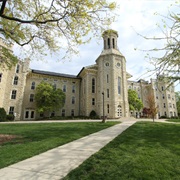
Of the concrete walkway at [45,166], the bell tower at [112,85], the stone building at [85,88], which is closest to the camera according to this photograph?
the concrete walkway at [45,166]

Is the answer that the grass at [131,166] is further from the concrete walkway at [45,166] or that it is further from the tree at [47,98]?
the tree at [47,98]

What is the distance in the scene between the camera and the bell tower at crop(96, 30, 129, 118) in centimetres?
2786

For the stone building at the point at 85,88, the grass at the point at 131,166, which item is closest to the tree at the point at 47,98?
the stone building at the point at 85,88

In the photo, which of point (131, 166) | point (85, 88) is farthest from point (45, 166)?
point (85, 88)

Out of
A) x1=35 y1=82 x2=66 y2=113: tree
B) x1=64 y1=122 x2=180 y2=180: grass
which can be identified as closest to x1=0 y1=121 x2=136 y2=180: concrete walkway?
x1=64 y1=122 x2=180 y2=180: grass

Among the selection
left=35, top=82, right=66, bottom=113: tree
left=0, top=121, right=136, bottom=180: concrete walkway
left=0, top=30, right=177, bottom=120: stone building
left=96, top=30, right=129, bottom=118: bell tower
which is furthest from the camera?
left=96, top=30, right=129, bottom=118: bell tower

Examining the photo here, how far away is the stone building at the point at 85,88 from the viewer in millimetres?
26688

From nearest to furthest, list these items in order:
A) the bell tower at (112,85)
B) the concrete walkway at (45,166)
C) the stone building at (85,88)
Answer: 1. the concrete walkway at (45,166)
2. the stone building at (85,88)
3. the bell tower at (112,85)

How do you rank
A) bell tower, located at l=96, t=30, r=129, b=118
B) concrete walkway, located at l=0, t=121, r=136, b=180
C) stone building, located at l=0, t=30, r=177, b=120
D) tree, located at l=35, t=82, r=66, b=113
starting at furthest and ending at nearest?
1. bell tower, located at l=96, t=30, r=129, b=118
2. tree, located at l=35, t=82, r=66, b=113
3. stone building, located at l=0, t=30, r=177, b=120
4. concrete walkway, located at l=0, t=121, r=136, b=180

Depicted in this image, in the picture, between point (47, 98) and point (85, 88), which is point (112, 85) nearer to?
point (85, 88)

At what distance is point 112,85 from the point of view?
28.9m

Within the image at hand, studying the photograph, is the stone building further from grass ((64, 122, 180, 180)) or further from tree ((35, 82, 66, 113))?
grass ((64, 122, 180, 180))

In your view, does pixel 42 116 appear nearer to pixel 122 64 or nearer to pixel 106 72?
pixel 106 72

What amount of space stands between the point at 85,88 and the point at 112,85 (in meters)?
7.05
